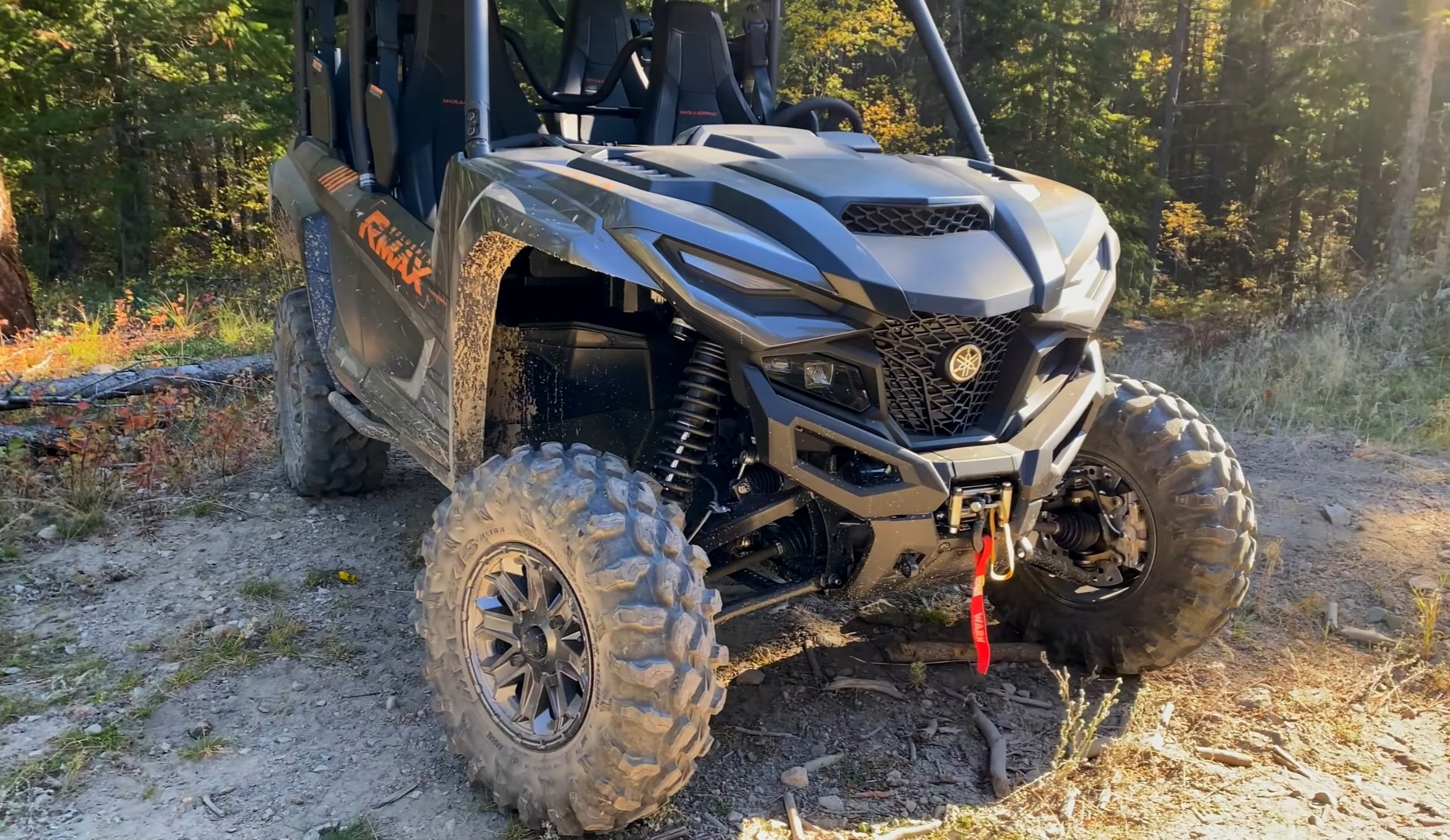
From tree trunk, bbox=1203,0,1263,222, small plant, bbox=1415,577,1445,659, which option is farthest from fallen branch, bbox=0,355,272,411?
tree trunk, bbox=1203,0,1263,222

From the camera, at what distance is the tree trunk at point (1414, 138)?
1261cm

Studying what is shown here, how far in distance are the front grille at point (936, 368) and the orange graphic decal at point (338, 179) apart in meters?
2.62

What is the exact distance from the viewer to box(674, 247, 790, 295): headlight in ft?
7.59

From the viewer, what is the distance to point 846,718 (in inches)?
128

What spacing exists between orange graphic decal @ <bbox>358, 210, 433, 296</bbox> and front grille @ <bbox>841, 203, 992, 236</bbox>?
4.71ft

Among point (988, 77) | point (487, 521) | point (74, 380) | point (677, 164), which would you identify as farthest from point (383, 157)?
point (988, 77)

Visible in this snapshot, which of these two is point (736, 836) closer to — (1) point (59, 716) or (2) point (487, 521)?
(2) point (487, 521)

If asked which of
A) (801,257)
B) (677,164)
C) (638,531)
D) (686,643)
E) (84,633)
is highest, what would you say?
(677,164)

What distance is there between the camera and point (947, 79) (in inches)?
147

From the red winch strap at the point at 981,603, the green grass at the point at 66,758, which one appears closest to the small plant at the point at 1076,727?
the red winch strap at the point at 981,603

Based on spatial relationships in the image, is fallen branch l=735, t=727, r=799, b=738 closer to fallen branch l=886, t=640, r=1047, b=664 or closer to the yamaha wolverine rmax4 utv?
the yamaha wolverine rmax4 utv

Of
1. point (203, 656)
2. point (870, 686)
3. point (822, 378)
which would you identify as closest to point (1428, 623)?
point (870, 686)

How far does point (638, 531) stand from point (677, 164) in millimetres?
1010

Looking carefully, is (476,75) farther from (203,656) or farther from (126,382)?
(126,382)
